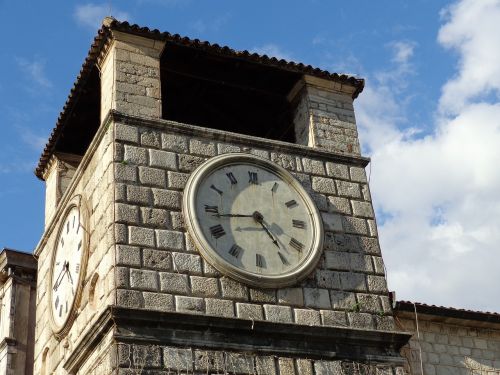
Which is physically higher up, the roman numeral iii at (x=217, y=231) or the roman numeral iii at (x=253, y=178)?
the roman numeral iii at (x=253, y=178)

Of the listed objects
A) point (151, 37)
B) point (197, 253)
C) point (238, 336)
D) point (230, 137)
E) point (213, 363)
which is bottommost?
point (213, 363)

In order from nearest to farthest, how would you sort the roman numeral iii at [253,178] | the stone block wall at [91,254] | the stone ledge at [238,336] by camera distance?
1. the stone ledge at [238,336]
2. the stone block wall at [91,254]
3. the roman numeral iii at [253,178]

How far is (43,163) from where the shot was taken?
501 inches

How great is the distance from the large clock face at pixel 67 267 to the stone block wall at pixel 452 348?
3.68 meters

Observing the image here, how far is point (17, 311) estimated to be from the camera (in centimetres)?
1383

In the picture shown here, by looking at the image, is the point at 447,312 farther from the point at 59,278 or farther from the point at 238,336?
the point at 59,278

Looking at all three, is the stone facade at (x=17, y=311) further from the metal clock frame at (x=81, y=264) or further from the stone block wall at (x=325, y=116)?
the stone block wall at (x=325, y=116)

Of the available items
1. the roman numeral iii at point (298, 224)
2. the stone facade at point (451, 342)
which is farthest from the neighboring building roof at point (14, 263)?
the stone facade at point (451, 342)

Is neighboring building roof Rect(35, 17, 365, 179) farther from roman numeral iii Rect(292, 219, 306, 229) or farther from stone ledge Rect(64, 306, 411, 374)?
stone ledge Rect(64, 306, 411, 374)

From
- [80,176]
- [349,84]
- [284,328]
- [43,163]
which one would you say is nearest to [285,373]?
[284,328]

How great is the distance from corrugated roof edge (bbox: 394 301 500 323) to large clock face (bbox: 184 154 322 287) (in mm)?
1458

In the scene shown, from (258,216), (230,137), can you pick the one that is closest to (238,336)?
(258,216)

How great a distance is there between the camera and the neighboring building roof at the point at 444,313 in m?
10.8

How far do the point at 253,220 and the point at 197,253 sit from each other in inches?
33.3
